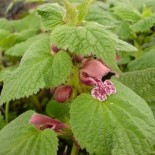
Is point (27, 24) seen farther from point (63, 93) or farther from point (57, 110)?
point (63, 93)

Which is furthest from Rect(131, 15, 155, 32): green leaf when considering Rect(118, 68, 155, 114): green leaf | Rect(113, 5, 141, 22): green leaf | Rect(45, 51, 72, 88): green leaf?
Rect(45, 51, 72, 88): green leaf

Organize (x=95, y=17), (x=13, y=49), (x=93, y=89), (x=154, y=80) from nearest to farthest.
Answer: (x=93, y=89)
(x=154, y=80)
(x=95, y=17)
(x=13, y=49)

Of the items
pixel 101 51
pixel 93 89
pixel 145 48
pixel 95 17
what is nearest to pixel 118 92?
pixel 93 89

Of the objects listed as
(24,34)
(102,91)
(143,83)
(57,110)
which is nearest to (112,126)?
(102,91)

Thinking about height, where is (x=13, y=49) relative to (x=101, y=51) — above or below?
below

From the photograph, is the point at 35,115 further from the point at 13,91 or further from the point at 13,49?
the point at 13,49

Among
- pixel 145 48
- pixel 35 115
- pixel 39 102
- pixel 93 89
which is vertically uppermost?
pixel 93 89

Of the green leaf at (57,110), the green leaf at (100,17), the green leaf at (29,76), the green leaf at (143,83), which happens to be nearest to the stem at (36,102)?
the green leaf at (57,110)
